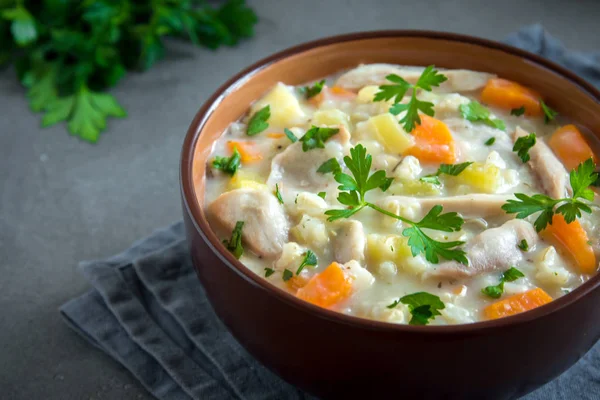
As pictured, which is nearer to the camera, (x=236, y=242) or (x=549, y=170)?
(x=236, y=242)

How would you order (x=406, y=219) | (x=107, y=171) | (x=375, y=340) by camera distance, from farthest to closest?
1. (x=107, y=171)
2. (x=406, y=219)
3. (x=375, y=340)

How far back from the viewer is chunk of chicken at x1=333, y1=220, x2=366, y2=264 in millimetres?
2338

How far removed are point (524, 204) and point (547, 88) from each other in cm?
80

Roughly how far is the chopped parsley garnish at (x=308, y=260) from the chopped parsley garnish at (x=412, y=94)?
2.34 feet

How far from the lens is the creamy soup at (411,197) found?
2.28 meters

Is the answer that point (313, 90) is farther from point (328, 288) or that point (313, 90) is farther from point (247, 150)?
point (328, 288)

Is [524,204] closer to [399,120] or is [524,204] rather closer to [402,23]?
[399,120]

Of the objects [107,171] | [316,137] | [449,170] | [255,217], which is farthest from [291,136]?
[107,171]

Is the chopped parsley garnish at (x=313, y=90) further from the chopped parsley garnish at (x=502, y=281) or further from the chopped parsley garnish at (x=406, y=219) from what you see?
the chopped parsley garnish at (x=502, y=281)

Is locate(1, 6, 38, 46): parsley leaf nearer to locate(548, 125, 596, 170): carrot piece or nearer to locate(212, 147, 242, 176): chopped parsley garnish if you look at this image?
locate(212, 147, 242, 176): chopped parsley garnish

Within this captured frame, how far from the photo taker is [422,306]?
7.02 feet

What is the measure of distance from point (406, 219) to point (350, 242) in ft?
0.63

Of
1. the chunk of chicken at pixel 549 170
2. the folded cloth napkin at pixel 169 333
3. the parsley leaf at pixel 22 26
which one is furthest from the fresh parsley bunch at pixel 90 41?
the chunk of chicken at pixel 549 170

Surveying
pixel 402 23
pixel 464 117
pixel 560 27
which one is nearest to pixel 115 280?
pixel 464 117
